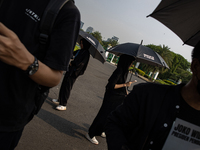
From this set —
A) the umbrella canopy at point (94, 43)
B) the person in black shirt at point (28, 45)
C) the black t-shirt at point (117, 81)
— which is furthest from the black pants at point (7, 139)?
the umbrella canopy at point (94, 43)

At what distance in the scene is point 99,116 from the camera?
368cm

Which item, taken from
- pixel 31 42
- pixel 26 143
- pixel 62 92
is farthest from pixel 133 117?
pixel 62 92

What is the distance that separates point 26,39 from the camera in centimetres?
102

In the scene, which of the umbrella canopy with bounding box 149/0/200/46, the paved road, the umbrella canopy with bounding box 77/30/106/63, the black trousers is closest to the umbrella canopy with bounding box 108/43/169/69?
the umbrella canopy with bounding box 77/30/106/63

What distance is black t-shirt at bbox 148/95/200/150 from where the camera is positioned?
115 cm

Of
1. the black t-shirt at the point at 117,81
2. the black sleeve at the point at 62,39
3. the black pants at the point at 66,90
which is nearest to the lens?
the black sleeve at the point at 62,39

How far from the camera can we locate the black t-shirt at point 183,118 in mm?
1147

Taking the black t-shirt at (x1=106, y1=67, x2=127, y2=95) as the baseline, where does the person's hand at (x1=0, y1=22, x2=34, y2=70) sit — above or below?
above

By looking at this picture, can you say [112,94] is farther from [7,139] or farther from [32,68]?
[32,68]

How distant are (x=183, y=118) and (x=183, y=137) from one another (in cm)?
13

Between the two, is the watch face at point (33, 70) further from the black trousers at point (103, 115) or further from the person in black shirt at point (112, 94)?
the black trousers at point (103, 115)

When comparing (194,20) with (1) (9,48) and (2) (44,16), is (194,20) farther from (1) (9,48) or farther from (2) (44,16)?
(1) (9,48)

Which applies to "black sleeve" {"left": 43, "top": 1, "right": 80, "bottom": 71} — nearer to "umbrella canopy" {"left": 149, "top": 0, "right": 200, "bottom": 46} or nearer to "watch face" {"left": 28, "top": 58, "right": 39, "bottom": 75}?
"watch face" {"left": 28, "top": 58, "right": 39, "bottom": 75}

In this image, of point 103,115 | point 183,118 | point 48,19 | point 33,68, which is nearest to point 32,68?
point 33,68
